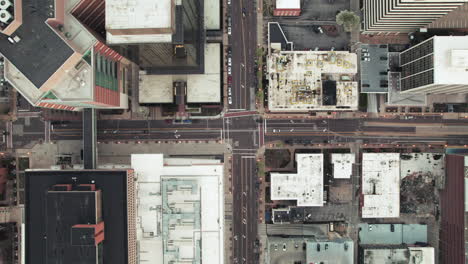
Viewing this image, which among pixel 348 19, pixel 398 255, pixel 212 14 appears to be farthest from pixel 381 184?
pixel 212 14

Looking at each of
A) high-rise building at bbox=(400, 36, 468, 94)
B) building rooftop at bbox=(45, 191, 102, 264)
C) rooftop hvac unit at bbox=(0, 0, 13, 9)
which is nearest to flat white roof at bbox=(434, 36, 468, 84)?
high-rise building at bbox=(400, 36, 468, 94)

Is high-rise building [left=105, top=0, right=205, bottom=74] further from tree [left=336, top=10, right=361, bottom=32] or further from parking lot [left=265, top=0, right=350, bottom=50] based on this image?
tree [left=336, top=10, right=361, bottom=32]

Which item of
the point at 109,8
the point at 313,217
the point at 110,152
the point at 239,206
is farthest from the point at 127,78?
the point at 313,217

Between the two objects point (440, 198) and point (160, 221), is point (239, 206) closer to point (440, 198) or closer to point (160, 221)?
point (160, 221)

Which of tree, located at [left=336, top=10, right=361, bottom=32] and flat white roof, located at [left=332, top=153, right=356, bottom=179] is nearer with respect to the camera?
tree, located at [left=336, top=10, right=361, bottom=32]

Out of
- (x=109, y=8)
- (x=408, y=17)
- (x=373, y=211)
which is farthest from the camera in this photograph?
(x=373, y=211)
